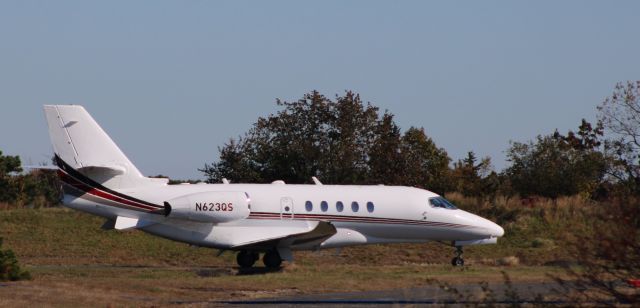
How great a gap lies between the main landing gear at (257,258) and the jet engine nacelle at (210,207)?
1.57 m

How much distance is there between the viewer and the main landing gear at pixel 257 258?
101ft

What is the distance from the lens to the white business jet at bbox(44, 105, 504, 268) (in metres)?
28.9

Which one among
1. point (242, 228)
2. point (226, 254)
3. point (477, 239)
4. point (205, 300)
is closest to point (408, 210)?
point (477, 239)

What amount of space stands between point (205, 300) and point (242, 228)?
980 centimetres

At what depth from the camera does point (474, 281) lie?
2406cm

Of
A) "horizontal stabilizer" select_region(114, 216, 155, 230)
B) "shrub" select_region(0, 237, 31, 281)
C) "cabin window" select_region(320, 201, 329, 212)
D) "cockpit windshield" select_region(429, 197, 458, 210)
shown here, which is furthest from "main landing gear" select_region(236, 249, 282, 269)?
"shrub" select_region(0, 237, 31, 281)

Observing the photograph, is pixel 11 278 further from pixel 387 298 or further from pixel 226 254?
pixel 226 254

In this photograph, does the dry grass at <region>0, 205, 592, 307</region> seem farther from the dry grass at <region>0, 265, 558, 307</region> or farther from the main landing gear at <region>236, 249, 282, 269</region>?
the main landing gear at <region>236, 249, 282, 269</region>

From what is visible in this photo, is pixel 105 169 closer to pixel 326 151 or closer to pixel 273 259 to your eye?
pixel 273 259

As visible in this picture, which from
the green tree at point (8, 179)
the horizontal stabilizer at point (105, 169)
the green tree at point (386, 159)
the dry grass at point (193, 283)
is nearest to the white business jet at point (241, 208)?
the horizontal stabilizer at point (105, 169)

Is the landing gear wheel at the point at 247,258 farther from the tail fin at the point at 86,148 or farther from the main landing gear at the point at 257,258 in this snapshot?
the tail fin at the point at 86,148

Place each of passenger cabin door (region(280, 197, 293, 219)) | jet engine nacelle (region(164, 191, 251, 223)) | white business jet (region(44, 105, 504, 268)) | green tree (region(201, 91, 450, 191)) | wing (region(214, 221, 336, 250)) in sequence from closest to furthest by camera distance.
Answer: white business jet (region(44, 105, 504, 268)) → jet engine nacelle (region(164, 191, 251, 223)) → wing (region(214, 221, 336, 250)) → passenger cabin door (region(280, 197, 293, 219)) → green tree (region(201, 91, 450, 191))

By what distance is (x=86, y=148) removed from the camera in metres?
28.9

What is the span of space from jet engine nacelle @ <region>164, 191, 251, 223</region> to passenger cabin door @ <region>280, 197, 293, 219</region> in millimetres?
947
